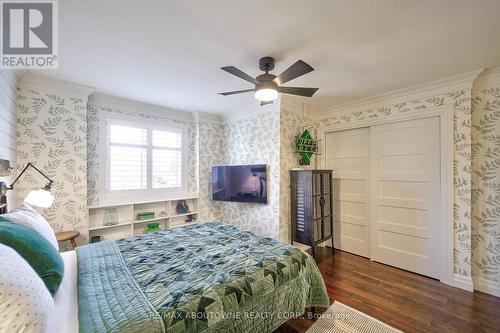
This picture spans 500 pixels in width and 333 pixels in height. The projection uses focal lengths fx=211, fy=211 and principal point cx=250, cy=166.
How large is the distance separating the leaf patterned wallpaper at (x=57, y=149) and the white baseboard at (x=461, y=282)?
15.3 feet

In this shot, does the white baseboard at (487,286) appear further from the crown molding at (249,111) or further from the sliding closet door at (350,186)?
the crown molding at (249,111)

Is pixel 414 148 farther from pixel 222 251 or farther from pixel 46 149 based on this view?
pixel 46 149

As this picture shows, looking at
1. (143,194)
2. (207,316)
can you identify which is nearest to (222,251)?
(207,316)

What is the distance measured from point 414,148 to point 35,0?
4.05 meters

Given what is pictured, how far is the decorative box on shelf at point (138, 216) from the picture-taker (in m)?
3.10

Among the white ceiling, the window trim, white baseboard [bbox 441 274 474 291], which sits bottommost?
white baseboard [bbox 441 274 474 291]

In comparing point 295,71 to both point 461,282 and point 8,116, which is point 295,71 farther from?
point 461,282

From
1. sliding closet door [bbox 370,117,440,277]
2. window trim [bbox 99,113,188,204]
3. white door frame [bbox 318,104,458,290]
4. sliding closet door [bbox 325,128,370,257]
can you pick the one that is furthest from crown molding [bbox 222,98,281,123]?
white door frame [bbox 318,104,458,290]

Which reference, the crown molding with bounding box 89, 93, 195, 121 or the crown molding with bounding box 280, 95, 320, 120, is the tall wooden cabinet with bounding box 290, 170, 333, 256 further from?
the crown molding with bounding box 89, 93, 195, 121

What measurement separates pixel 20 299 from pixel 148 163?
2.93 m

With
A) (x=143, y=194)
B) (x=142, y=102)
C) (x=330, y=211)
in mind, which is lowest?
(x=330, y=211)

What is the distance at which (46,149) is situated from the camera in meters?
2.59

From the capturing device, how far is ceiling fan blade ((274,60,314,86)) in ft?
5.31

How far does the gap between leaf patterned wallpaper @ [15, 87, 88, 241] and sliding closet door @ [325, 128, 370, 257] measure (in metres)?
3.83
